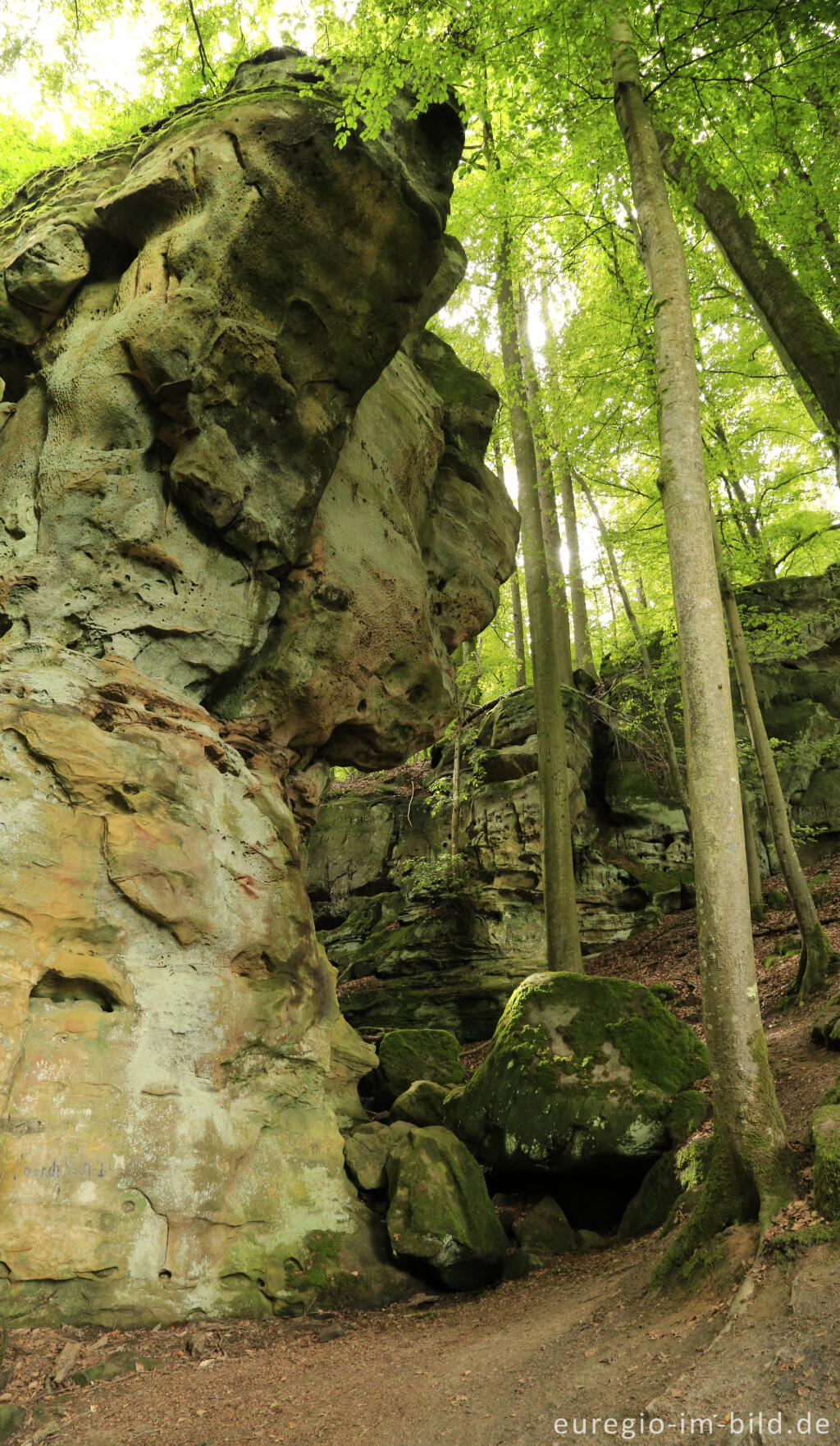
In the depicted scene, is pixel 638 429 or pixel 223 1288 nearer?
pixel 223 1288

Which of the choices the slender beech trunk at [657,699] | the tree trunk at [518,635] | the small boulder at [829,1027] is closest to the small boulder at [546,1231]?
the small boulder at [829,1027]

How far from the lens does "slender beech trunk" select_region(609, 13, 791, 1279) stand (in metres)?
4.89

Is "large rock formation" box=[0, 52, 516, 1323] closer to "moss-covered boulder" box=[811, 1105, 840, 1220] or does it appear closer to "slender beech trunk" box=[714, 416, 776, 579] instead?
"moss-covered boulder" box=[811, 1105, 840, 1220]

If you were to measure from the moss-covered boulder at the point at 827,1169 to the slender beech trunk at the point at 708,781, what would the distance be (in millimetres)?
265

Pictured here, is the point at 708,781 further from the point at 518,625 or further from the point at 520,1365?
the point at 518,625

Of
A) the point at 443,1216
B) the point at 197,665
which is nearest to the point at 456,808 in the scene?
the point at 197,665

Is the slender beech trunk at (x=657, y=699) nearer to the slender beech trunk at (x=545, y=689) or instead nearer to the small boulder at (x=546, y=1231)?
the slender beech trunk at (x=545, y=689)

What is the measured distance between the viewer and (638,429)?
12250mm

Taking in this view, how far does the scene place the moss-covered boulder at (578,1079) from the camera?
7.38m

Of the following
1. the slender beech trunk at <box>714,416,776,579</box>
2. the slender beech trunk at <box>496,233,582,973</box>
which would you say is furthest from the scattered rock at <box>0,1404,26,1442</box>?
the slender beech trunk at <box>714,416,776,579</box>

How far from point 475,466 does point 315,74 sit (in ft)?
19.6

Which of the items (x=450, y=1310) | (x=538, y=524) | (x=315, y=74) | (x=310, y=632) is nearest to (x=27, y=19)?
(x=315, y=74)

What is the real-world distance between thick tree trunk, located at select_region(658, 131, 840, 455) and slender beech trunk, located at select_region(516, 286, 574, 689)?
16.4 feet

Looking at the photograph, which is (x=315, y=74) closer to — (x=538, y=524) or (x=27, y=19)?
(x=27, y=19)
